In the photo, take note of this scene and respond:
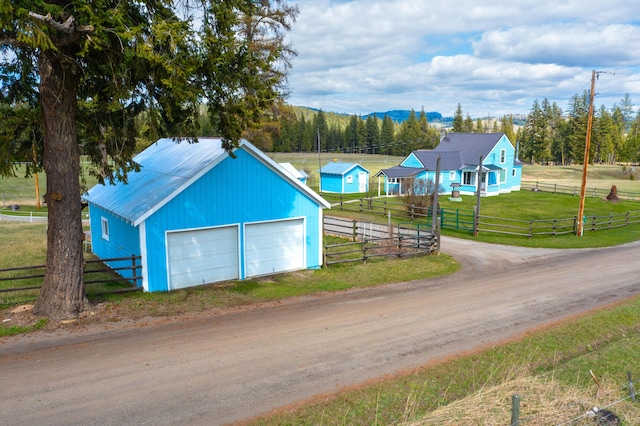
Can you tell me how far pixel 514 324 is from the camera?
12.4 metres

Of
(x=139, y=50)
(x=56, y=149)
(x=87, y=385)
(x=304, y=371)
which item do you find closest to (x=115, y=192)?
(x=56, y=149)

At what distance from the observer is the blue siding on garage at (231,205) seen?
14.7 metres

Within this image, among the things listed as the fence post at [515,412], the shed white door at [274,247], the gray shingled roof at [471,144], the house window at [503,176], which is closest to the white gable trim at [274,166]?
the shed white door at [274,247]

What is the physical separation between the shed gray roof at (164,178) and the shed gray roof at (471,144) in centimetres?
3600

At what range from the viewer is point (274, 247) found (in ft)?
56.2

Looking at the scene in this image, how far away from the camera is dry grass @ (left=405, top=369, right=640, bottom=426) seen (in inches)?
279

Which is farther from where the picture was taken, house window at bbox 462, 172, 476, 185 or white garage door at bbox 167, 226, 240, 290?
house window at bbox 462, 172, 476, 185

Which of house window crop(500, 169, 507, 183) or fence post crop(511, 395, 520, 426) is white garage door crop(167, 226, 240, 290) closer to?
fence post crop(511, 395, 520, 426)

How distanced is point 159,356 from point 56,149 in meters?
5.91

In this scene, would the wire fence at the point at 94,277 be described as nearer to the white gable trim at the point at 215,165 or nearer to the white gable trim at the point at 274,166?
the white gable trim at the point at 215,165

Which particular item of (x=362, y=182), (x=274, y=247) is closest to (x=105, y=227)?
(x=274, y=247)

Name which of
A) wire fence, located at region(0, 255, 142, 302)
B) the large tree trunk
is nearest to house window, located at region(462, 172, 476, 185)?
wire fence, located at region(0, 255, 142, 302)

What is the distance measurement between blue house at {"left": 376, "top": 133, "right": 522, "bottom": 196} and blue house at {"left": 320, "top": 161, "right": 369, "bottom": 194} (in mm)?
2571

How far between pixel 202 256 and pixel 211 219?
1295mm
